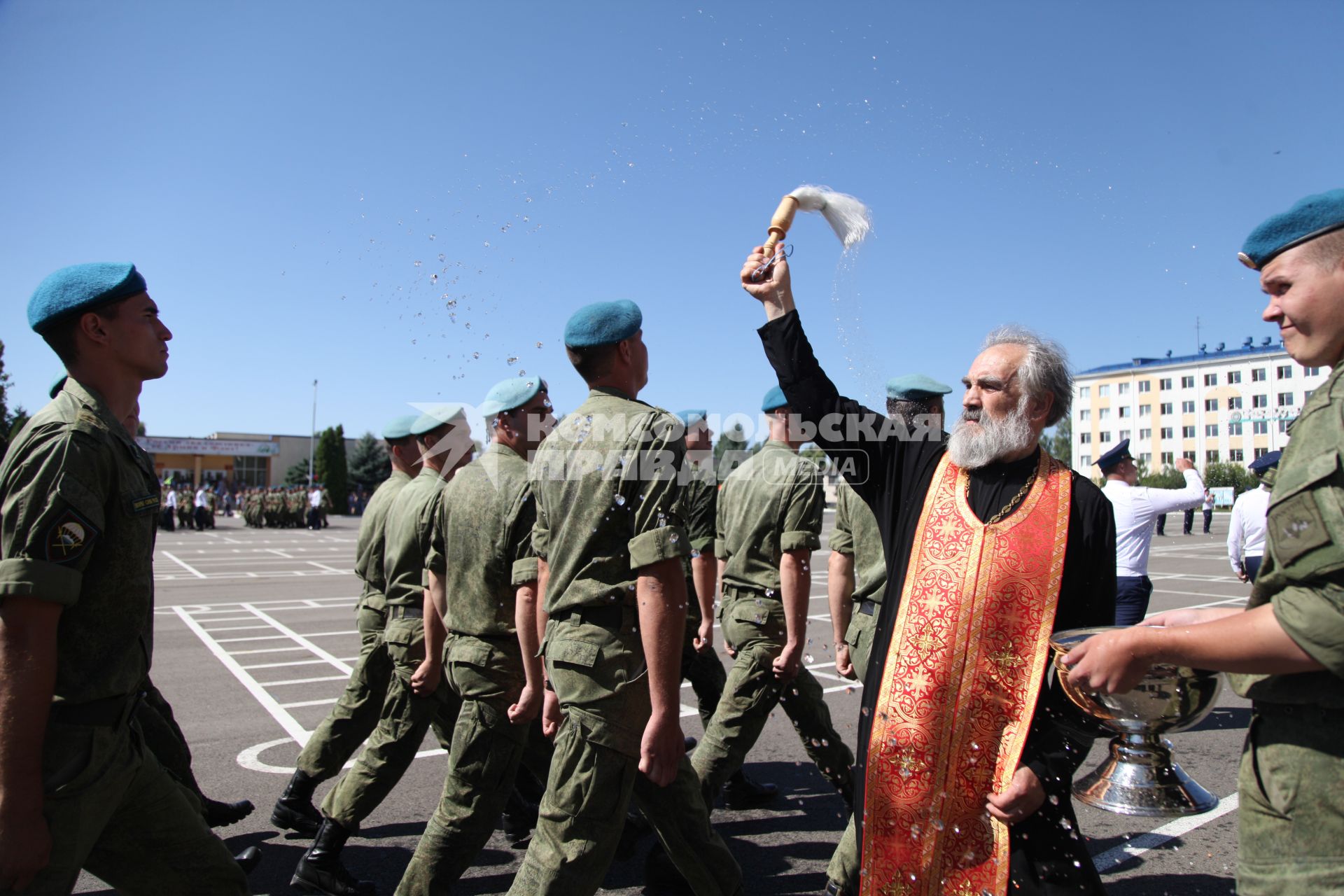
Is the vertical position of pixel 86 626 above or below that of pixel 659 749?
above

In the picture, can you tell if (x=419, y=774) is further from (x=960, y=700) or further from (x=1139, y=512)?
(x=1139, y=512)

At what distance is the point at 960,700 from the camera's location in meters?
2.39

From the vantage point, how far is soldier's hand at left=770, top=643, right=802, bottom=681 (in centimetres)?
Result: 466

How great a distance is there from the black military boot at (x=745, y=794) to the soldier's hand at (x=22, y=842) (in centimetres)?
362

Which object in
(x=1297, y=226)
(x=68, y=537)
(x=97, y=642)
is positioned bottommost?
(x=97, y=642)

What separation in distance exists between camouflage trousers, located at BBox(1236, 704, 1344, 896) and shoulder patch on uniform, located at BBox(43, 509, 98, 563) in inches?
109

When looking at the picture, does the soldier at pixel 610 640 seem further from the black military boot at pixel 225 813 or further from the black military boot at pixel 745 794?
the black military boot at pixel 225 813

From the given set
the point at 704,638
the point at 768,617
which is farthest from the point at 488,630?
the point at 704,638

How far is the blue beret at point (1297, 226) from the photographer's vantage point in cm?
175

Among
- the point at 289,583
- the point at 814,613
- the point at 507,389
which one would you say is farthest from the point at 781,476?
the point at 289,583

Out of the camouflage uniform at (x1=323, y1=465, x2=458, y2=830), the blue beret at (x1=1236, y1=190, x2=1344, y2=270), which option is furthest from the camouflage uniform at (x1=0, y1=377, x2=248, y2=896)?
the blue beret at (x1=1236, y1=190, x2=1344, y2=270)

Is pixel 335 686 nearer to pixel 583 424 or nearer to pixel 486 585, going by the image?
pixel 486 585

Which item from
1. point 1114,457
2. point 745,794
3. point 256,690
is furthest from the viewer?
point 256,690

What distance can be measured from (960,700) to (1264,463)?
534 cm
